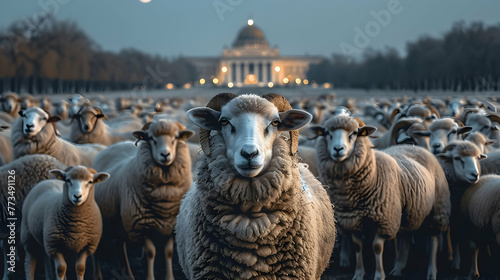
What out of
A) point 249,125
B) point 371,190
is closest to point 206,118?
point 249,125

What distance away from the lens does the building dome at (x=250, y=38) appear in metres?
147

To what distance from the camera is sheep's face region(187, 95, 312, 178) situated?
11.6 feet

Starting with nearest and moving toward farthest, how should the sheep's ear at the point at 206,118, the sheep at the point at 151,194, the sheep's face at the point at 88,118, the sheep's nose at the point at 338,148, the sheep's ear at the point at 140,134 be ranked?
A: the sheep's ear at the point at 206,118 → the sheep's nose at the point at 338,148 → the sheep at the point at 151,194 → the sheep's ear at the point at 140,134 → the sheep's face at the point at 88,118

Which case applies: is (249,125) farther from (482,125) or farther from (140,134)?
(482,125)

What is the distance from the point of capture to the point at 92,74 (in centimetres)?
6425

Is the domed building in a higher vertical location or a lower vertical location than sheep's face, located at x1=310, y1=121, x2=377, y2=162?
higher

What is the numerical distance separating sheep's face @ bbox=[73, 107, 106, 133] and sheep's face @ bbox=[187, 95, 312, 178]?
6.60 metres

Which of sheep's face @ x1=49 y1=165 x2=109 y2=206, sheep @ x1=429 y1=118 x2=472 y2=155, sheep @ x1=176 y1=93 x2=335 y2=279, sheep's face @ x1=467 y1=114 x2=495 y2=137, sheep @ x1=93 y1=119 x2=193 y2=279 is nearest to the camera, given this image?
sheep @ x1=176 y1=93 x2=335 y2=279

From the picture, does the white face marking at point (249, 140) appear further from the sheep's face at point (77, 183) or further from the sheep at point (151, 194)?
the sheep at point (151, 194)

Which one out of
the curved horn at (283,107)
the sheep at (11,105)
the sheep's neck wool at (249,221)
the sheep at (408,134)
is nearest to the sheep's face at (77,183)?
the sheep's neck wool at (249,221)

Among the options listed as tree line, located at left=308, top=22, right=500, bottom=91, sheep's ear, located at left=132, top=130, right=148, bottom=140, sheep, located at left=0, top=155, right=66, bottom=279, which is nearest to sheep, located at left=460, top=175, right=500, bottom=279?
sheep's ear, located at left=132, top=130, right=148, bottom=140

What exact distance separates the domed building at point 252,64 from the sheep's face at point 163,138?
129868mm

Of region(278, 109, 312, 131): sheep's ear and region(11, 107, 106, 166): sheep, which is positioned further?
region(11, 107, 106, 166): sheep

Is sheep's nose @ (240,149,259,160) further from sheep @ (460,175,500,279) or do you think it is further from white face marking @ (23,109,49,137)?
white face marking @ (23,109,49,137)
